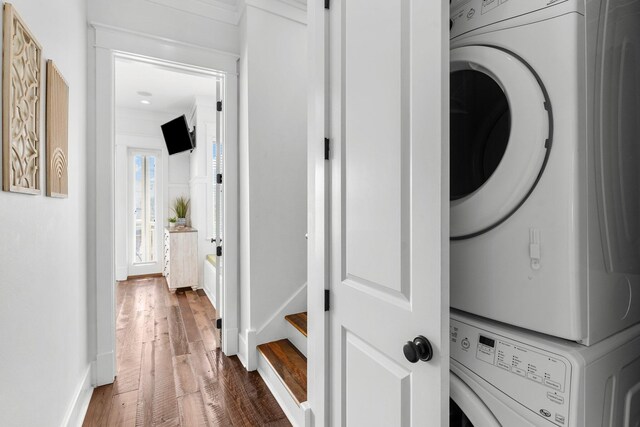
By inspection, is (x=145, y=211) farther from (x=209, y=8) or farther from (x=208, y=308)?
(x=209, y=8)

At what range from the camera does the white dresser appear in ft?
14.8

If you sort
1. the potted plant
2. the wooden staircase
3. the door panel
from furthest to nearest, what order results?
the potted plant
the wooden staircase
the door panel

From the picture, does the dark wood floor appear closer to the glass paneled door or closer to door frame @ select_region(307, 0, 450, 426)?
door frame @ select_region(307, 0, 450, 426)

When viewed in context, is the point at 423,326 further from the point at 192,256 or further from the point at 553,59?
the point at 192,256

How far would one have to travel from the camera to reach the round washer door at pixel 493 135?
773 millimetres

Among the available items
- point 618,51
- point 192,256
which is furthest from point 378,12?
point 192,256

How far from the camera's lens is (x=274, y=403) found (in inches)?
78.7

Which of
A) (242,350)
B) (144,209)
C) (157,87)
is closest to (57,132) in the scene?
(242,350)

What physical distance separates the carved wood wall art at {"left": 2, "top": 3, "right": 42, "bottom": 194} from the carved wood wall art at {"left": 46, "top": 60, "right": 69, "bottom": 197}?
0.43 feet

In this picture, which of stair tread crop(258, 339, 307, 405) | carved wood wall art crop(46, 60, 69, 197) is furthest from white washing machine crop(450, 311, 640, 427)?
carved wood wall art crop(46, 60, 69, 197)

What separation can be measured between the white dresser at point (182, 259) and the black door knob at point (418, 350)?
14.2 feet

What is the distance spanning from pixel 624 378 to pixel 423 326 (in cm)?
52

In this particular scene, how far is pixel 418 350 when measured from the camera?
2.70 feet

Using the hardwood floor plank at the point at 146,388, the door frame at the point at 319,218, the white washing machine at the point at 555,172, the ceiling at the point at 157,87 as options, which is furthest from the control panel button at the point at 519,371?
the ceiling at the point at 157,87
